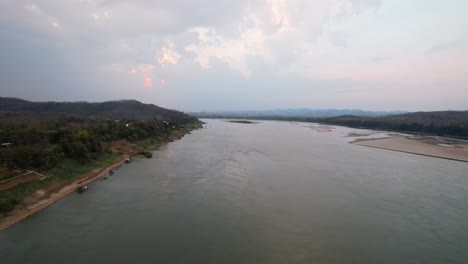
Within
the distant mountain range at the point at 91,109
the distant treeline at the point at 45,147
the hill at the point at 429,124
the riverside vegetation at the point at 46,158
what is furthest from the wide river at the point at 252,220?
the distant mountain range at the point at 91,109

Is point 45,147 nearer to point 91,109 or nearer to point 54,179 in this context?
point 54,179

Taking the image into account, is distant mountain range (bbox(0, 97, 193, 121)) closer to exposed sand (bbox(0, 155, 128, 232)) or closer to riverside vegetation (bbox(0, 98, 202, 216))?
riverside vegetation (bbox(0, 98, 202, 216))

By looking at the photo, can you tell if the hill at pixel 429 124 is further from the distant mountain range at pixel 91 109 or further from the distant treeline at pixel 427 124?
the distant mountain range at pixel 91 109

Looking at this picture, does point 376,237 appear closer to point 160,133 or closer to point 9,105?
point 160,133

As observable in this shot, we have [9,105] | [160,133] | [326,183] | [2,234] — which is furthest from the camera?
[9,105]

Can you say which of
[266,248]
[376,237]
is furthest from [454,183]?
[266,248]

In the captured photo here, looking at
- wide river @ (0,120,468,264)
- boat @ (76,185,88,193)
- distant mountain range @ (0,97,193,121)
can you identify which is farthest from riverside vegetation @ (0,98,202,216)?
distant mountain range @ (0,97,193,121)

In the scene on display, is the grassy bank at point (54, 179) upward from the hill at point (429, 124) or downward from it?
downward
